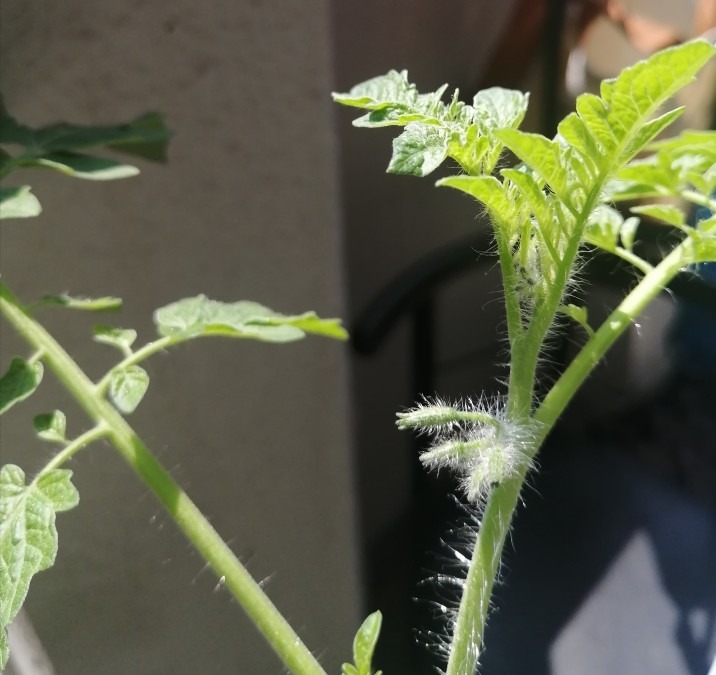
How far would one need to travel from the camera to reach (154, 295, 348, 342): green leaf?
33cm

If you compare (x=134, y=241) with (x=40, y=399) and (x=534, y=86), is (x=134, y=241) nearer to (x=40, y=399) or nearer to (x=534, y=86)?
(x=40, y=399)

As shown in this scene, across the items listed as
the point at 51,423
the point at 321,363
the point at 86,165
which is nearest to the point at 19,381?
the point at 51,423

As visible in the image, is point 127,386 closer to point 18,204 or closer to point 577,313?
point 18,204

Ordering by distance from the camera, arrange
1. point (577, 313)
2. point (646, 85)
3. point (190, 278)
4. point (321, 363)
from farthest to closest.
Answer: point (321, 363) → point (190, 278) → point (577, 313) → point (646, 85)

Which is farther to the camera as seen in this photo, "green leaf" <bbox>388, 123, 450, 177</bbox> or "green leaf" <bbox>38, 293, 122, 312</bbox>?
"green leaf" <bbox>38, 293, 122, 312</bbox>

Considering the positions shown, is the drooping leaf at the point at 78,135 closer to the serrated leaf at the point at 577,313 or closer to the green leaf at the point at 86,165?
the green leaf at the point at 86,165

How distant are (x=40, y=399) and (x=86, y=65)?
24 cm

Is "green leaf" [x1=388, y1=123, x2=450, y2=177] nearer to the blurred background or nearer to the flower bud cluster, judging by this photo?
the flower bud cluster

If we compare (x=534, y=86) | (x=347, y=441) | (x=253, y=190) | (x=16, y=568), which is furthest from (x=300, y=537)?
(x=534, y=86)

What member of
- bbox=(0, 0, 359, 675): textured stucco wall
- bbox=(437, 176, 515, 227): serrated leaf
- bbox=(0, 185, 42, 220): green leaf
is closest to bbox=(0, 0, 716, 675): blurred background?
bbox=(0, 0, 359, 675): textured stucco wall

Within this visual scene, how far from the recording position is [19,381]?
1.13 ft

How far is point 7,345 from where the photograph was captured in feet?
1.58

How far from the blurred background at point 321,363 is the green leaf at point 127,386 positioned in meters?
0.18

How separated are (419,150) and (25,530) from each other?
0.23 m
